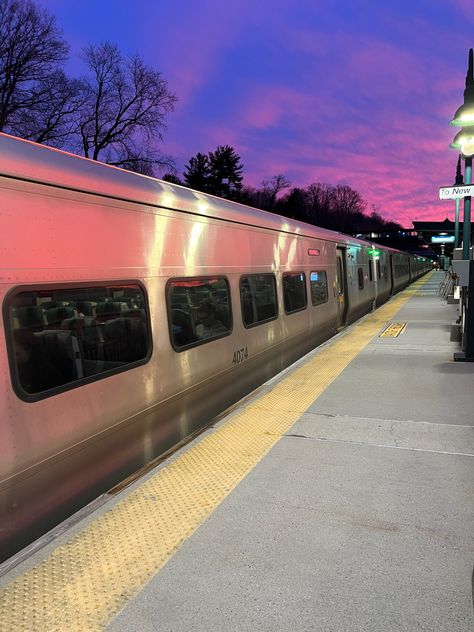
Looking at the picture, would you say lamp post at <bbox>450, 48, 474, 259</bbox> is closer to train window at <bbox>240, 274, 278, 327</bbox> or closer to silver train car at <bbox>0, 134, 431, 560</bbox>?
train window at <bbox>240, 274, 278, 327</bbox>

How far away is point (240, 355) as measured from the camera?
221 inches

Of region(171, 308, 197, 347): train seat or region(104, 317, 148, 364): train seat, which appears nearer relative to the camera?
region(104, 317, 148, 364): train seat

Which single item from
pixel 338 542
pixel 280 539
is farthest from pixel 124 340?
pixel 338 542

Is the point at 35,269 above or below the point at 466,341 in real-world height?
Answer: above


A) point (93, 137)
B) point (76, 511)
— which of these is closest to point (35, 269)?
point (76, 511)

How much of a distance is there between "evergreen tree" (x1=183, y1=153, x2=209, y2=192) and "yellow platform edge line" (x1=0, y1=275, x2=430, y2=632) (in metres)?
55.0

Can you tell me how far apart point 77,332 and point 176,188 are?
1.90m

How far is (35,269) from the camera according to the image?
280 centimetres

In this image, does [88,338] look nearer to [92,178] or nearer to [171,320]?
[171,320]

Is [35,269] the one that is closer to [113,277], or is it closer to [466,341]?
Result: [113,277]

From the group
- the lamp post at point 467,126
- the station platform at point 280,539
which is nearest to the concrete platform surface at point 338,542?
the station platform at point 280,539

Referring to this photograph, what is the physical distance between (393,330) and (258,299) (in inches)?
216

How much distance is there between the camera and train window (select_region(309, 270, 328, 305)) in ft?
29.5

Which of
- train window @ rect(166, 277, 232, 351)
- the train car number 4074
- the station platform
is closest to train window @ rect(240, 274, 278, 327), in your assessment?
the train car number 4074
